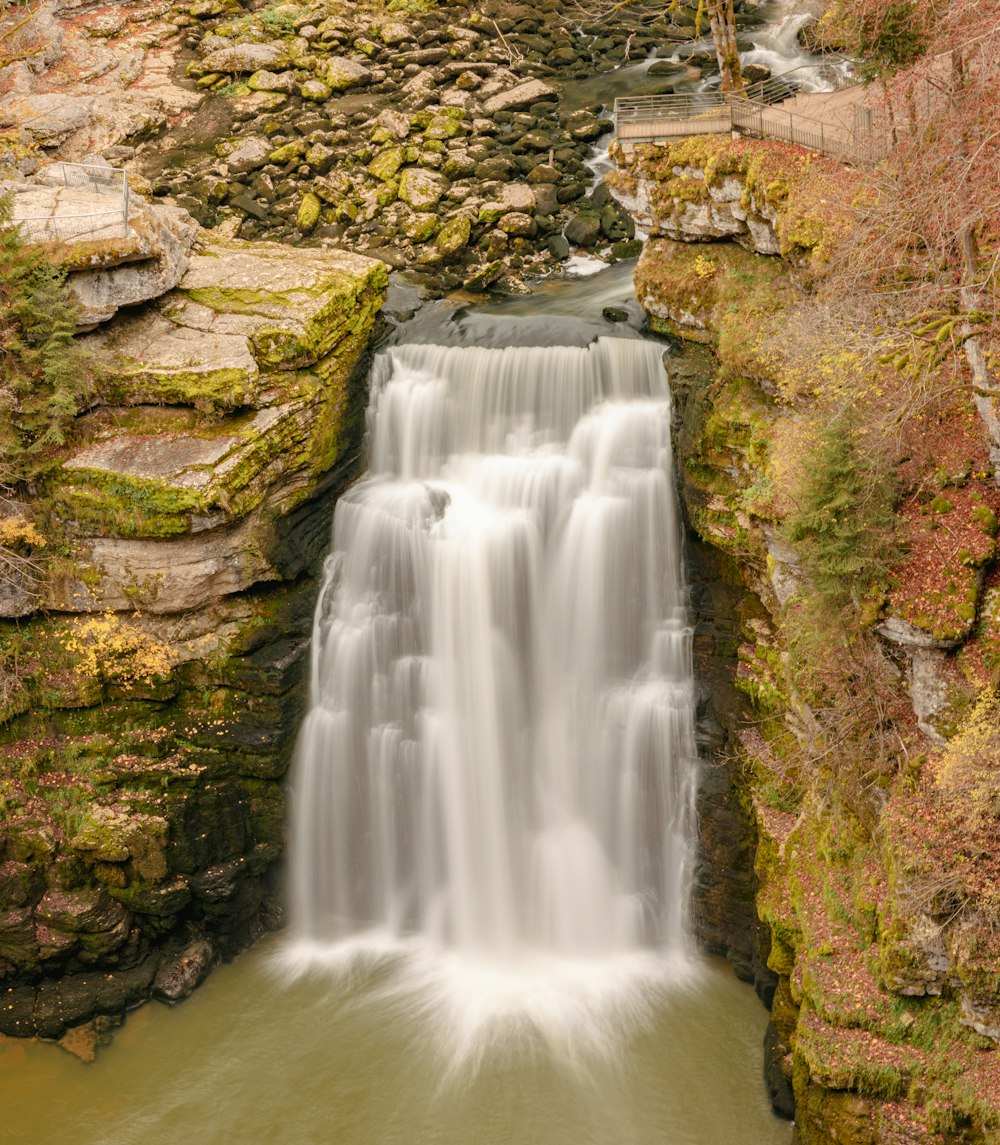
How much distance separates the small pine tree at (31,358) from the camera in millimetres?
15539

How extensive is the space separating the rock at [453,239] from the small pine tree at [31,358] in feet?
31.3

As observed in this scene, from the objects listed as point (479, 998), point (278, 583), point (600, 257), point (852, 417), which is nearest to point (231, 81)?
point (600, 257)

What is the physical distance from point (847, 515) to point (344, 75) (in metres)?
23.7

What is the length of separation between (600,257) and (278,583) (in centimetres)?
1109

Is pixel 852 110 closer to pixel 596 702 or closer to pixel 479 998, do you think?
pixel 596 702

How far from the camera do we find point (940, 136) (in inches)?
488

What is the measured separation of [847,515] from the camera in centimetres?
1191

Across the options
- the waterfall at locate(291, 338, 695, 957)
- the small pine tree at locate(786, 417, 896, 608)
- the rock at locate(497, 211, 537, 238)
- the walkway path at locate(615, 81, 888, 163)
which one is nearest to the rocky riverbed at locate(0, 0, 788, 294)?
the rock at locate(497, 211, 537, 238)

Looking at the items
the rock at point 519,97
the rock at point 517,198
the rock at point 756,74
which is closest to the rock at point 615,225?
the rock at point 517,198

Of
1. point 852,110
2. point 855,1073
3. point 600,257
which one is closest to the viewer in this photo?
point 855,1073

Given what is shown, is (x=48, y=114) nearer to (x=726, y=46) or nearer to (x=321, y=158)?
(x=321, y=158)

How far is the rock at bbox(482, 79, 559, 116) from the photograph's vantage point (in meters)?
27.8

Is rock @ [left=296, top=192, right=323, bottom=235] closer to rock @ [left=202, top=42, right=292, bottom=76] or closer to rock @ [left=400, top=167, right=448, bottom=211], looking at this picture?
rock @ [left=400, top=167, right=448, bottom=211]

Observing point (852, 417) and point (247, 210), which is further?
point (247, 210)
